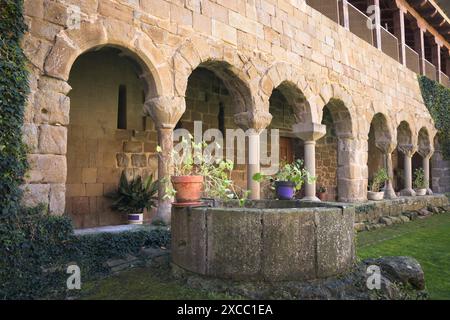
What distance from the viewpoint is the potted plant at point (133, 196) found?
576 centimetres

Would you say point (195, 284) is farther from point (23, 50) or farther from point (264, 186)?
point (264, 186)

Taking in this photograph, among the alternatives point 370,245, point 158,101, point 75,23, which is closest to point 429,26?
point 370,245

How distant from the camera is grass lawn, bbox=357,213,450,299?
3.58 meters

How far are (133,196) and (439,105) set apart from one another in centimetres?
1034

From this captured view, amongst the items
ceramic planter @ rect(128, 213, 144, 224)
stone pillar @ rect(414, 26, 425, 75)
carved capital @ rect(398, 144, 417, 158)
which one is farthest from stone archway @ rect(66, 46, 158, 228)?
stone pillar @ rect(414, 26, 425, 75)

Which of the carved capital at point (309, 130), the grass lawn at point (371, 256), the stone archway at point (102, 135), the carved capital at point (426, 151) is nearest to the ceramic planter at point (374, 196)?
the grass lawn at point (371, 256)

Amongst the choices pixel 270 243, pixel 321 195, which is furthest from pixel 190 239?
pixel 321 195

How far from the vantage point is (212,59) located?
5.12 meters

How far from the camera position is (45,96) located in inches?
139

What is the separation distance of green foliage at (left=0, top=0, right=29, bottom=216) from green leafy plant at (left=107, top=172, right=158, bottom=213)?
8.16 ft

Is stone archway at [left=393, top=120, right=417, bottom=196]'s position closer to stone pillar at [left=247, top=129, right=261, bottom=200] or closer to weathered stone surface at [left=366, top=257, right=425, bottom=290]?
stone pillar at [left=247, top=129, right=261, bottom=200]

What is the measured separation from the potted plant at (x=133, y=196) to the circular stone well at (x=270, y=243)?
2871mm

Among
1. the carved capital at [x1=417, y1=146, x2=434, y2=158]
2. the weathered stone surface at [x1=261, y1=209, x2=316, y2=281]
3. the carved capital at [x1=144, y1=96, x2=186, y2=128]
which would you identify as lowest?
the weathered stone surface at [x1=261, y1=209, x2=316, y2=281]
